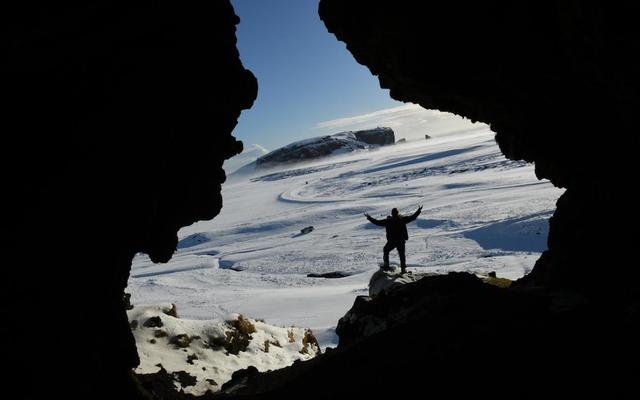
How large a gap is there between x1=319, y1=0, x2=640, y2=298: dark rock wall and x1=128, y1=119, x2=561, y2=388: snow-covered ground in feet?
22.6

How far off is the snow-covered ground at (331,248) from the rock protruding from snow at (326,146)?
97.4 meters

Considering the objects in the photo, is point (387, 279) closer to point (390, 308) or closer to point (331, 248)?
point (390, 308)

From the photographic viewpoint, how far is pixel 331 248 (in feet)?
86.2

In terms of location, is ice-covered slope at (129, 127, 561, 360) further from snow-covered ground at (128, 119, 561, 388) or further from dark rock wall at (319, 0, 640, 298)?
dark rock wall at (319, 0, 640, 298)

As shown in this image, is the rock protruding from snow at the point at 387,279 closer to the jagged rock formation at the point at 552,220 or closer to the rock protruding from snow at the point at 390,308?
the rock protruding from snow at the point at 390,308

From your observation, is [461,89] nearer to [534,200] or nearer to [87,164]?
[87,164]

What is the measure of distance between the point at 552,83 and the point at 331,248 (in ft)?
63.7

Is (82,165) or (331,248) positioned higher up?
(82,165)

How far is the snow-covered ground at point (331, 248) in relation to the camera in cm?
1720

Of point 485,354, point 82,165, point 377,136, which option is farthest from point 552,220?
point 377,136

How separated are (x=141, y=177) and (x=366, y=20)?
17.1 feet

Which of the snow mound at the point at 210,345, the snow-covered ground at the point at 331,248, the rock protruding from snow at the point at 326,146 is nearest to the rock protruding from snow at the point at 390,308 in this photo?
the snow mound at the point at 210,345

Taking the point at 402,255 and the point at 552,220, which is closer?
the point at 552,220

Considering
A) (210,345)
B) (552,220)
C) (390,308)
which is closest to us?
(390,308)
